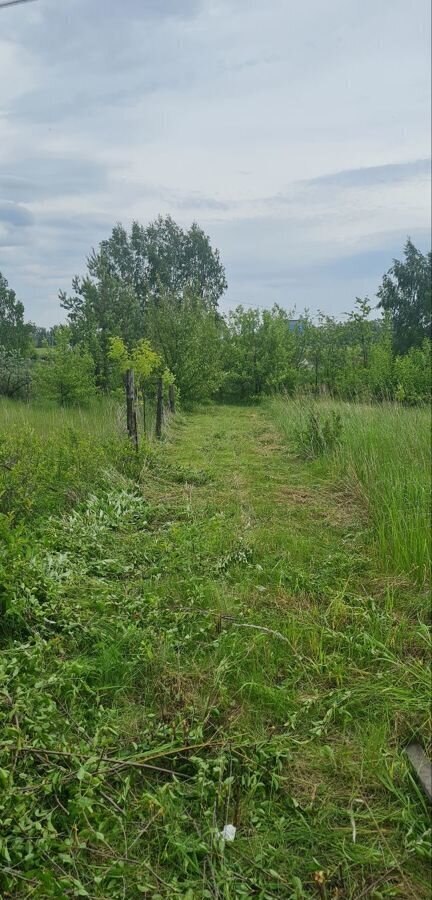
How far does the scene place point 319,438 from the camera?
705 cm

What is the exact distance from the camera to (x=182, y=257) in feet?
120

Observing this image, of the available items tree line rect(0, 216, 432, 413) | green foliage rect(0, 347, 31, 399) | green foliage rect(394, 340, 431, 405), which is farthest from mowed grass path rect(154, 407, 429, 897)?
green foliage rect(394, 340, 431, 405)

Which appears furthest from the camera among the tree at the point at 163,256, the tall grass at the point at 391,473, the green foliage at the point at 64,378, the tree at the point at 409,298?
the tree at the point at 163,256

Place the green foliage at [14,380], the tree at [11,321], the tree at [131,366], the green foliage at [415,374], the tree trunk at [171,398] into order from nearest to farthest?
the tree at [131,366] < the tree trunk at [171,398] < the green foliage at [14,380] < the green foliage at [415,374] < the tree at [11,321]

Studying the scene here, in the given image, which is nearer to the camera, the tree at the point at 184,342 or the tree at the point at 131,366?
the tree at the point at 131,366

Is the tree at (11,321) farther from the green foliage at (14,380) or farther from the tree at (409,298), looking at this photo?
the tree at (409,298)

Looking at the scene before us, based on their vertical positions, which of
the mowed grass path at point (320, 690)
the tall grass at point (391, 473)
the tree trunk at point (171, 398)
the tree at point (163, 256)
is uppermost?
the tree at point (163, 256)

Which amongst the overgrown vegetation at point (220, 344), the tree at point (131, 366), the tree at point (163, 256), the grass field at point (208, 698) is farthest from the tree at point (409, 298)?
the grass field at point (208, 698)

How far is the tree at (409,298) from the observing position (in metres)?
22.4

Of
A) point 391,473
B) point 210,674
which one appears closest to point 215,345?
point 391,473

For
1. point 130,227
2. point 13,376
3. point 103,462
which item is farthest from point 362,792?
point 130,227

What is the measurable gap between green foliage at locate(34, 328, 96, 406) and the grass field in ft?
26.0

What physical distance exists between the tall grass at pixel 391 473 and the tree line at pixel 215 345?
2582mm

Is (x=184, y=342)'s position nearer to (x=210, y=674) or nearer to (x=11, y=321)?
(x=11, y=321)
